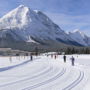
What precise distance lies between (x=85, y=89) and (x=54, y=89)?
53.5 inches

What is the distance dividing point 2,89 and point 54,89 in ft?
7.31

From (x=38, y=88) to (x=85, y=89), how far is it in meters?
2.06

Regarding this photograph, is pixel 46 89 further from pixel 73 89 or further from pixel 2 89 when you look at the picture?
pixel 2 89

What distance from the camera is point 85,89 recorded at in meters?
9.73

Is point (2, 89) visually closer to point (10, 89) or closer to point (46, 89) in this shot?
point (10, 89)

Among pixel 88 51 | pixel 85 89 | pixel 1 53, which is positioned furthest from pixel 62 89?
pixel 1 53

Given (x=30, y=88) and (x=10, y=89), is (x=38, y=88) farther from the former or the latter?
(x=10, y=89)

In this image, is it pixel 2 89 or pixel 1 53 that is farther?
pixel 1 53

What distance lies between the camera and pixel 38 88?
9867mm

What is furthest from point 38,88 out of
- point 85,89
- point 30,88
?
point 85,89

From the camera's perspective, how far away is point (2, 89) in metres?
9.50

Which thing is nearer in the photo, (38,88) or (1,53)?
(38,88)

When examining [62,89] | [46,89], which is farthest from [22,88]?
[62,89]

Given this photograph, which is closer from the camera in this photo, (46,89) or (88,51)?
(46,89)
